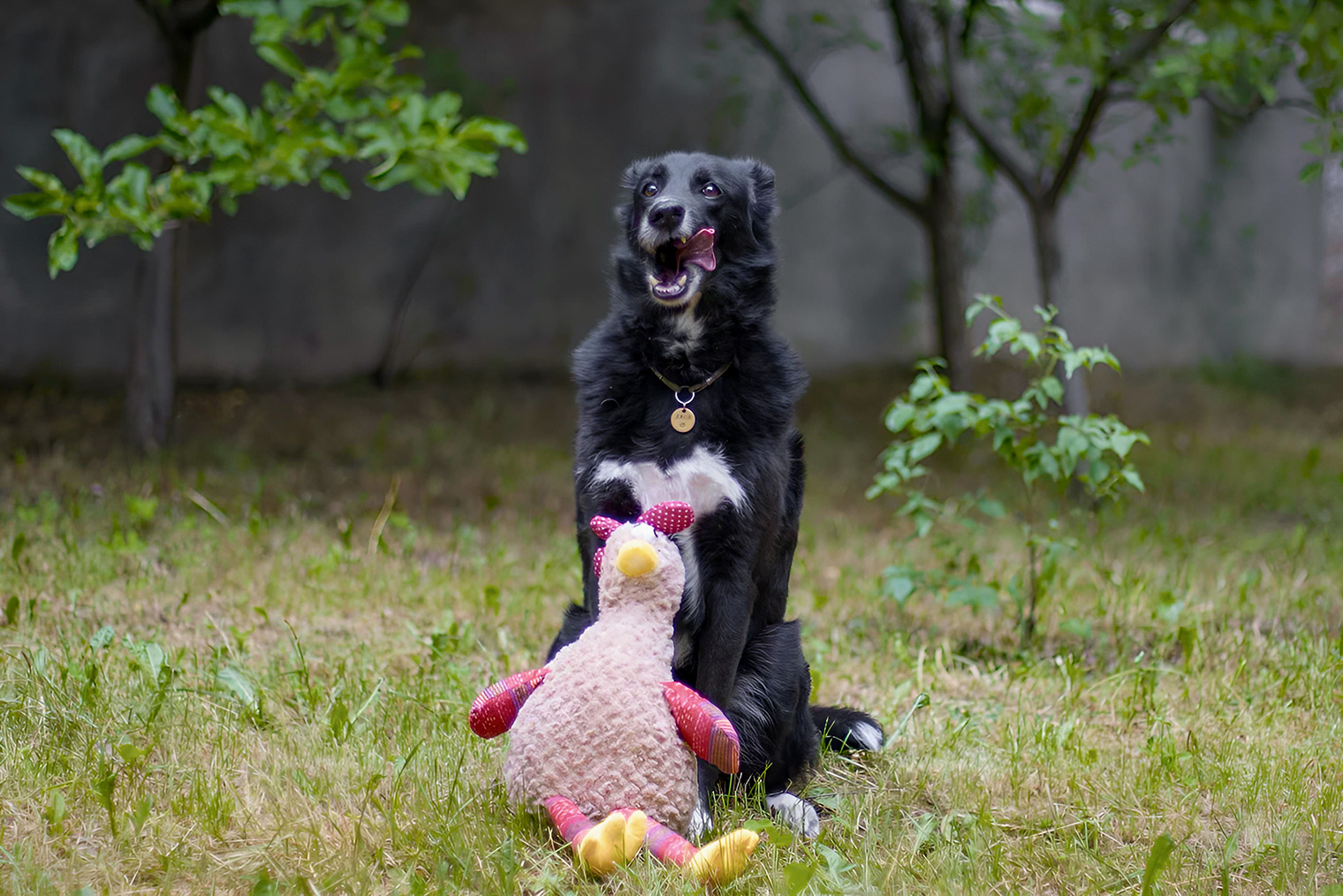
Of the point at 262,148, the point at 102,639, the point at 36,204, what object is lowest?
the point at 102,639

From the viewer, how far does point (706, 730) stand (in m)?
1.80

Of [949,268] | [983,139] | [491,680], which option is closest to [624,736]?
[491,680]

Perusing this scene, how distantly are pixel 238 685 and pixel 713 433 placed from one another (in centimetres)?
133

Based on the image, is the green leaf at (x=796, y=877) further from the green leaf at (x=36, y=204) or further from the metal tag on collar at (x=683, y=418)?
the green leaf at (x=36, y=204)

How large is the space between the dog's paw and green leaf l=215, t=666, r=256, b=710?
4.00 ft

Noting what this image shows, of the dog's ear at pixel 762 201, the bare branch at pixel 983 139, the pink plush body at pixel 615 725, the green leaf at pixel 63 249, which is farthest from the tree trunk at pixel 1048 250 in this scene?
the green leaf at pixel 63 249

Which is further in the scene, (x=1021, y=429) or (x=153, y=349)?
(x=153, y=349)

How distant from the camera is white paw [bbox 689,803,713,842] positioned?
1.92 metres

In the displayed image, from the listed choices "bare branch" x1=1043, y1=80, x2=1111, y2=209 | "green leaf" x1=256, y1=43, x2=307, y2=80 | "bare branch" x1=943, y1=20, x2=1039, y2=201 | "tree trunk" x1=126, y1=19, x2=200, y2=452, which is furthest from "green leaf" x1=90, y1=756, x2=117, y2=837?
"bare branch" x1=943, y1=20, x2=1039, y2=201

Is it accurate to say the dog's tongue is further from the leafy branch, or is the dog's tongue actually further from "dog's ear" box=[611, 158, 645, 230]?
the leafy branch

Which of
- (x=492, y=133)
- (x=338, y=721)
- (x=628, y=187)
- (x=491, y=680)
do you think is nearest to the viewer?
(x=338, y=721)

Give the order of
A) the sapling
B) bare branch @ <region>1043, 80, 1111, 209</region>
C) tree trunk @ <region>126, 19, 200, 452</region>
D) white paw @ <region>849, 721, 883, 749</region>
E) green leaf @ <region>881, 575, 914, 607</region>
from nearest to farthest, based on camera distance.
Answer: white paw @ <region>849, 721, 883, 749</region> → the sapling → green leaf @ <region>881, 575, 914, 607</region> → bare branch @ <region>1043, 80, 1111, 209</region> → tree trunk @ <region>126, 19, 200, 452</region>

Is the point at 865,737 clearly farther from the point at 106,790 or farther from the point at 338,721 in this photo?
the point at 106,790

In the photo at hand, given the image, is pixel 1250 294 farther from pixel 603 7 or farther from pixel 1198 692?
pixel 1198 692
